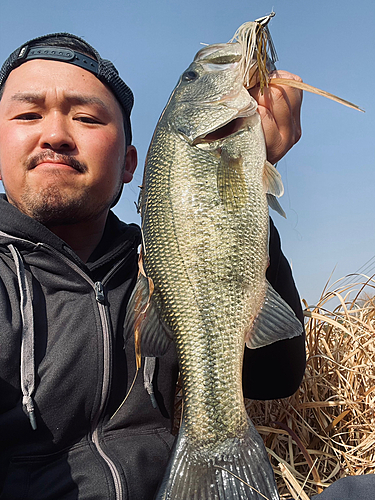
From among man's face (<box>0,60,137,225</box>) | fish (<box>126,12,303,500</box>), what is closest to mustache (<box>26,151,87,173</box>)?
man's face (<box>0,60,137,225</box>)

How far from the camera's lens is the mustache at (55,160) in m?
2.22

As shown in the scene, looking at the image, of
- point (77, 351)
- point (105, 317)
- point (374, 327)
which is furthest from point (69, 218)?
point (374, 327)

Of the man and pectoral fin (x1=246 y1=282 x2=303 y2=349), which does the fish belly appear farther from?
the man

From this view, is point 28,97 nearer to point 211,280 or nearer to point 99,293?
point 99,293

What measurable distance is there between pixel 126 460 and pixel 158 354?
0.55 meters

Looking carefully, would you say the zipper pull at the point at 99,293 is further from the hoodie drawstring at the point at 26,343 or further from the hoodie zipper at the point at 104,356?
the hoodie drawstring at the point at 26,343

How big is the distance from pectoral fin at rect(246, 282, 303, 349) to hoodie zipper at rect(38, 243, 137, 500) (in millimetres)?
769

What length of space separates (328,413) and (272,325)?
1.66 m

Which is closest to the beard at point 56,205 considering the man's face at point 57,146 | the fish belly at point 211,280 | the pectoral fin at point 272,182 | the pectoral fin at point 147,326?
the man's face at point 57,146

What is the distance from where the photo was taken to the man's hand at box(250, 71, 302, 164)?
1940 millimetres

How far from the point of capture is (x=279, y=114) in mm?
1963

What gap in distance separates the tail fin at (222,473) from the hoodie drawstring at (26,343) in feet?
2.21

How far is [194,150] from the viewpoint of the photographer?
182 cm

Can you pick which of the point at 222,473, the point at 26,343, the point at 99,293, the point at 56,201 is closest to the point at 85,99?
the point at 56,201
